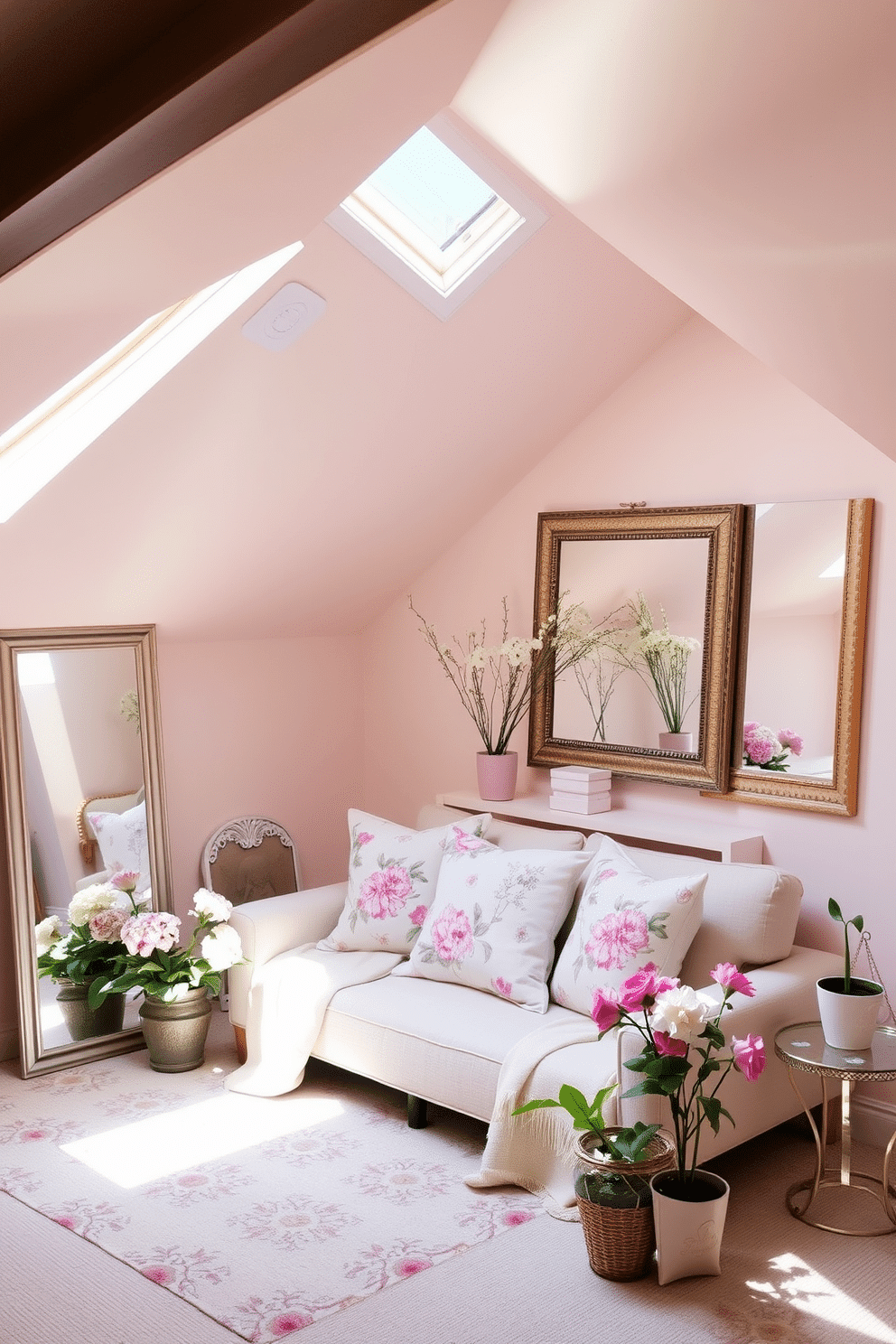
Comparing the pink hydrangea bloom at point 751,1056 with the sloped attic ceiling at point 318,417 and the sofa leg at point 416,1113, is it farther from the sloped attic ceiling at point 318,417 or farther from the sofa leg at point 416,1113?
the sloped attic ceiling at point 318,417

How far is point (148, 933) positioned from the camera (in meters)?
3.87

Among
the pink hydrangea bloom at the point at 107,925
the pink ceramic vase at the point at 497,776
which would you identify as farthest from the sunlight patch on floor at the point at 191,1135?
the pink ceramic vase at the point at 497,776

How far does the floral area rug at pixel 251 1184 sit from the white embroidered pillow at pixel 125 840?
661 mm

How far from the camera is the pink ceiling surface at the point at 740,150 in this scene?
4.85 ft

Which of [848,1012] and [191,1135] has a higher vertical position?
[848,1012]

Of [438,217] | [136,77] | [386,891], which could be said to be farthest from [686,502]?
[136,77]

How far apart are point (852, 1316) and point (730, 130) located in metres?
2.33

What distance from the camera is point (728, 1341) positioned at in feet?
8.06

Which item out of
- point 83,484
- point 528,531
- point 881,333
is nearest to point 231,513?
point 83,484

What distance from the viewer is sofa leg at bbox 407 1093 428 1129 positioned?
11.3 feet

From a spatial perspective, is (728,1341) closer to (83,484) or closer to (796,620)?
(796,620)

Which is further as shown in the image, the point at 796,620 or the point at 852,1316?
the point at 796,620

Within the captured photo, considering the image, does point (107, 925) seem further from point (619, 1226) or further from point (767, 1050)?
point (767, 1050)

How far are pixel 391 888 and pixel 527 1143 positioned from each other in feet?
3.37
